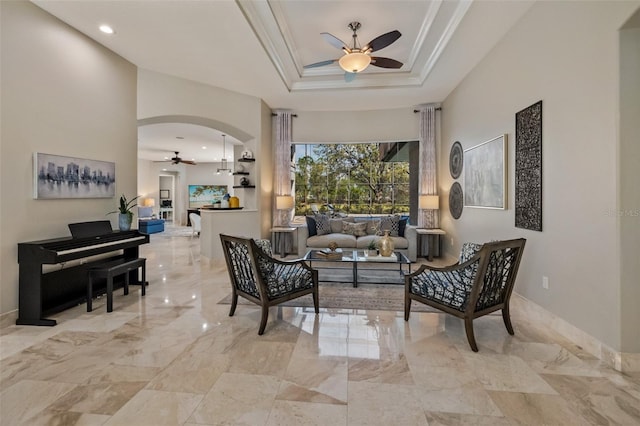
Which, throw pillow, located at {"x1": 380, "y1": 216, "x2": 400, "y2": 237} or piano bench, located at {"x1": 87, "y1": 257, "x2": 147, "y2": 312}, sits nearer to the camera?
piano bench, located at {"x1": 87, "y1": 257, "x2": 147, "y2": 312}

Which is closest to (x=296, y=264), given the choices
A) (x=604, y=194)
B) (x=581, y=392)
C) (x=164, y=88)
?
(x=581, y=392)

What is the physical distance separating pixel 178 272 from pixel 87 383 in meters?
3.25

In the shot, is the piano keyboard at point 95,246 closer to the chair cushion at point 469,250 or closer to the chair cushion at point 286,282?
the chair cushion at point 286,282

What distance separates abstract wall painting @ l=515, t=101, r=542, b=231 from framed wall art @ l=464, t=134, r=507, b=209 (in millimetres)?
274

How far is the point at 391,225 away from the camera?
604 cm

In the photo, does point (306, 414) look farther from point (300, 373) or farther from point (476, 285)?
point (476, 285)

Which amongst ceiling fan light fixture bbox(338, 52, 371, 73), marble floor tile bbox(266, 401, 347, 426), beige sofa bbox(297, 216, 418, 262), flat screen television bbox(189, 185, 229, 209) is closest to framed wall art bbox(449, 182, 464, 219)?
beige sofa bbox(297, 216, 418, 262)

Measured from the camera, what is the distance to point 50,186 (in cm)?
332

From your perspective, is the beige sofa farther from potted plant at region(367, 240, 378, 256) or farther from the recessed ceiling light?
the recessed ceiling light

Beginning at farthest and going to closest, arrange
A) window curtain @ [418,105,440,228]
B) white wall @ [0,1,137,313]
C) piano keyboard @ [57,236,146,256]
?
window curtain @ [418,105,440,228] < piano keyboard @ [57,236,146,256] < white wall @ [0,1,137,313]

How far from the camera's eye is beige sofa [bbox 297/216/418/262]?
5.74 m

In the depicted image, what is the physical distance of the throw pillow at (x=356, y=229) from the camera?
618 centimetres

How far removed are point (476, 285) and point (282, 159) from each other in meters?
4.92

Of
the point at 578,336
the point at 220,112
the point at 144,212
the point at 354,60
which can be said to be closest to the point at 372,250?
the point at 578,336
